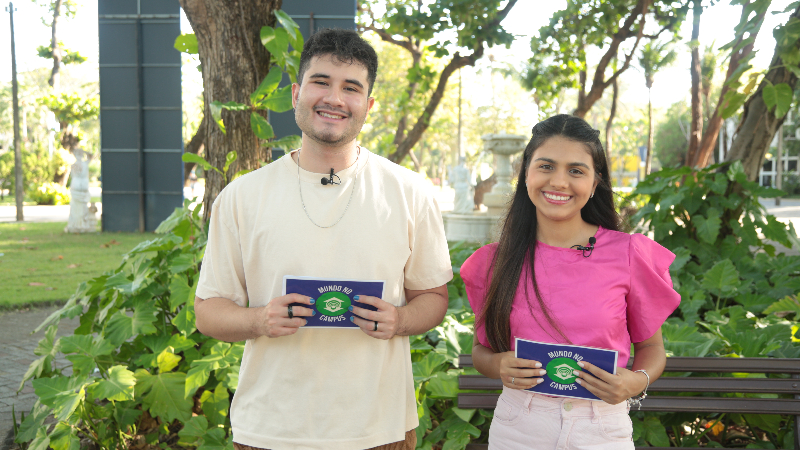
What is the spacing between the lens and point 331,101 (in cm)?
184

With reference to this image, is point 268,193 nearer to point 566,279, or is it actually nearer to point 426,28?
point 566,279

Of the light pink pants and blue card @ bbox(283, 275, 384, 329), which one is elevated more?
blue card @ bbox(283, 275, 384, 329)

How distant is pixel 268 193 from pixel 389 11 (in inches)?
375

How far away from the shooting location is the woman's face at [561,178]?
1932mm

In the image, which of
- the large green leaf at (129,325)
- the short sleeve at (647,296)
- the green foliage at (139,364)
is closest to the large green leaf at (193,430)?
the green foliage at (139,364)

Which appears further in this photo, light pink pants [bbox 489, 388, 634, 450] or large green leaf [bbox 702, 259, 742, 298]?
large green leaf [bbox 702, 259, 742, 298]

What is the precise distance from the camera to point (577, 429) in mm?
1845

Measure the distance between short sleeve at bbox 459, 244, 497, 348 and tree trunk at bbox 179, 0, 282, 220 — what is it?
2.16 m

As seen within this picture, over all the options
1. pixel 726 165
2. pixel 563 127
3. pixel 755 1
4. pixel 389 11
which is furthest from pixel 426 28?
pixel 563 127

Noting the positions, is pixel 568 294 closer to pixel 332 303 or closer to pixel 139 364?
pixel 332 303

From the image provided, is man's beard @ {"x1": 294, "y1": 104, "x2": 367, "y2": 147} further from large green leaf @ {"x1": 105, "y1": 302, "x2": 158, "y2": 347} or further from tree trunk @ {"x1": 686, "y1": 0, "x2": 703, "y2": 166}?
tree trunk @ {"x1": 686, "y1": 0, "x2": 703, "y2": 166}

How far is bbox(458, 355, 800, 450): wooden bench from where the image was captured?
2688 mm

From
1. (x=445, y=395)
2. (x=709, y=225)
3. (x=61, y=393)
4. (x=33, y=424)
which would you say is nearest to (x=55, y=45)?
(x=33, y=424)

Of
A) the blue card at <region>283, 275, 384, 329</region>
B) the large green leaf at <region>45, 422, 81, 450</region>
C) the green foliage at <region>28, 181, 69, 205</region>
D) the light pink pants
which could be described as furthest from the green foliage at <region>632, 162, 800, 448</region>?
the green foliage at <region>28, 181, 69, 205</region>
